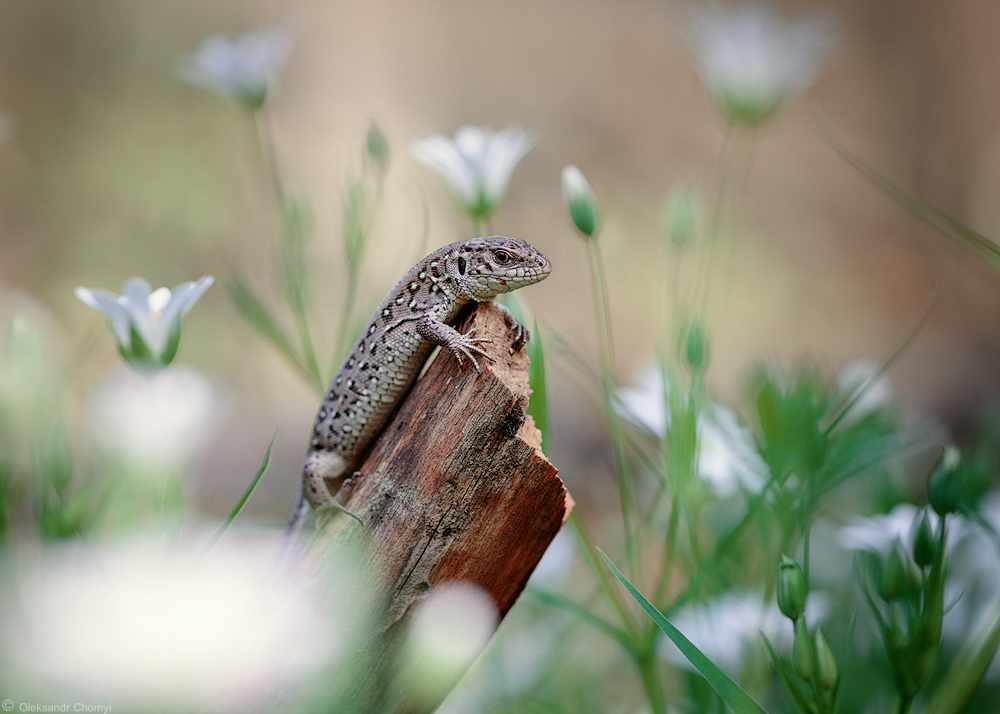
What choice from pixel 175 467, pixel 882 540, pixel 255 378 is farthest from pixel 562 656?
pixel 255 378

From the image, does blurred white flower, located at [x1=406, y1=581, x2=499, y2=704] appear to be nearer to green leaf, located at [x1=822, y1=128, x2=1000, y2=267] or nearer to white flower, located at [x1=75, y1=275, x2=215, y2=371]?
white flower, located at [x1=75, y1=275, x2=215, y2=371]

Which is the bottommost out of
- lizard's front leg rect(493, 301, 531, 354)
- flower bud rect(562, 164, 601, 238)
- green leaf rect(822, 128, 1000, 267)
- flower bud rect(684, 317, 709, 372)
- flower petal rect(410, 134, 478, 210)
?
lizard's front leg rect(493, 301, 531, 354)

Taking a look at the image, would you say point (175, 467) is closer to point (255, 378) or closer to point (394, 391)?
point (394, 391)

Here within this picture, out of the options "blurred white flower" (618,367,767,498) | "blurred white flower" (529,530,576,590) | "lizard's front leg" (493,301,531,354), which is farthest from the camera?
"blurred white flower" (529,530,576,590)

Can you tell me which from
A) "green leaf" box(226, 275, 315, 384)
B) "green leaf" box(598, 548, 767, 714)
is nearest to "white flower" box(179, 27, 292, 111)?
"green leaf" box(226, 275, 315, 384)

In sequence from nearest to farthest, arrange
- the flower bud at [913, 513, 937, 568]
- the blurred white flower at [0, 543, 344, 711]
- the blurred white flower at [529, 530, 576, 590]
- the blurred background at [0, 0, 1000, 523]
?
the blurred white flower at [0, 543, 344, 711]
the flower bud at [913, 513, 937, 568]
the blurred white flower at [529, 530, 576, 590]
the blurred background at [0, 0, 1000, 523]
